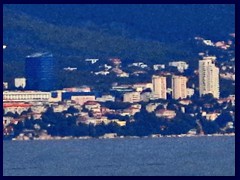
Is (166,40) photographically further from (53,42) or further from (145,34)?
(53,42)

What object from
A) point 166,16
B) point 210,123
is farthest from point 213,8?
point 210,123

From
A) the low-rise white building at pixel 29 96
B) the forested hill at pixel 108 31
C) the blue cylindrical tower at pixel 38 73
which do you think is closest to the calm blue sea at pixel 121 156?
the low-rise white building at pixel 29 96

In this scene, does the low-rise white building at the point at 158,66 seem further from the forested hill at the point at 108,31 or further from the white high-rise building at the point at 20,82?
the white high-rise building at the point at 20,82

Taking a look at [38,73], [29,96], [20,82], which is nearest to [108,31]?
[20,82]

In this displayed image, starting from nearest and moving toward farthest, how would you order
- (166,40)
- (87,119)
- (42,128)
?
(87,119) < (42,128) < (166,40)

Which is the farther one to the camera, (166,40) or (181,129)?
(166,40)

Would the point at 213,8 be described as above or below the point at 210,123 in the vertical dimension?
above

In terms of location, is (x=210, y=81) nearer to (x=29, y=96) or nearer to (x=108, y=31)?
(x=29, y=96)
